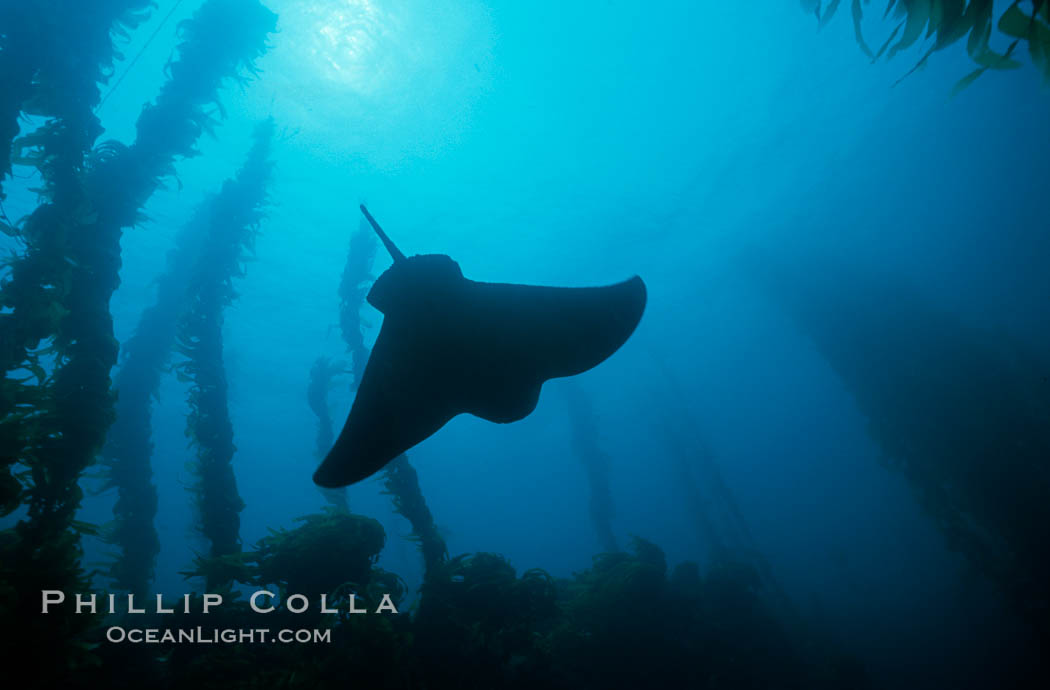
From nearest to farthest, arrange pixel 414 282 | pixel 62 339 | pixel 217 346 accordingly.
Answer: pixel 414 282 < pixel 62 339 < pixel 217 346

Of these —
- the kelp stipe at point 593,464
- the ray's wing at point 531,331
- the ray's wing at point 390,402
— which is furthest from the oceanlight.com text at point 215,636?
the kelp stipe at point 593,464

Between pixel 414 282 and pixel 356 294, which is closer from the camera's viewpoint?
pixel 414 282

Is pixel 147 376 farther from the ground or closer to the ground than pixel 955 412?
farther from the ground

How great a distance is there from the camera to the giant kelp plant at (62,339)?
3771mm

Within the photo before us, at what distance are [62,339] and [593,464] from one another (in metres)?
17.7

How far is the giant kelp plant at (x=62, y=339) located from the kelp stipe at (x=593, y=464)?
15899 millimetres

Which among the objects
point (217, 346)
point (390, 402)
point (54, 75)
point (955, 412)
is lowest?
point (955, 412)

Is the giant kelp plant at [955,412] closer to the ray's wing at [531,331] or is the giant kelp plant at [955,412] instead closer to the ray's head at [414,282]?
the ray's wing at [531,331]

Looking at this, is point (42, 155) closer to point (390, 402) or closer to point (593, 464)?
point (390, 402)

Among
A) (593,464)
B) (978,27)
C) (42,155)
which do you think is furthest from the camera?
(593,464)

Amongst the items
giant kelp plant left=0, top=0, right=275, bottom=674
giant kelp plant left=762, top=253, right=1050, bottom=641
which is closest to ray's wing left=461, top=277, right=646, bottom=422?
giant kelp plant left=0, top=0, right=275, bottom=674

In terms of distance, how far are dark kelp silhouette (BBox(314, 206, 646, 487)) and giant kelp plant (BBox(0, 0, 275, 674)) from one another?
10.6 ft

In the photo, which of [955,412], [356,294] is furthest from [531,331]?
[955,412]

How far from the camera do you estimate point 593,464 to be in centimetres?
1931
